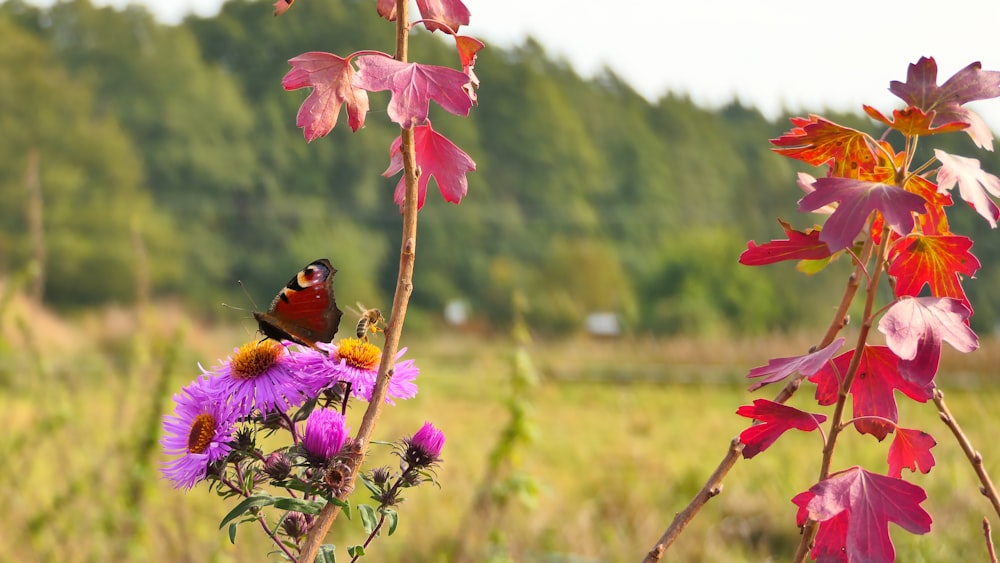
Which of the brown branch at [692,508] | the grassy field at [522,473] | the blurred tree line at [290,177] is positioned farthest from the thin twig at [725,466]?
the blurred tree line at [290,177]

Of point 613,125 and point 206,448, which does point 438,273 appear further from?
point 206,448

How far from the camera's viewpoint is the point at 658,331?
891 centimetres

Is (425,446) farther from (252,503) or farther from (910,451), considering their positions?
(910,451)

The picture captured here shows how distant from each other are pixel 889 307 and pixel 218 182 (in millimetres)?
13407

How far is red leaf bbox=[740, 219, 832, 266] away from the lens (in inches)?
21.1

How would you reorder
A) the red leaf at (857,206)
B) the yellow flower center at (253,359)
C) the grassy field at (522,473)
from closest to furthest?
1. the red leaf at (857,206)
2. the yellow flower center at (253,359)
3. the grassy field at (522,473)

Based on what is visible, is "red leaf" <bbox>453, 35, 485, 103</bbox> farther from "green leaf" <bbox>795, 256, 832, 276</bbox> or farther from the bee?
"green leaf" <bbox>795, 256, 832, 276</bbox>

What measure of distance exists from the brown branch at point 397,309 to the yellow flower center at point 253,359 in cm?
10

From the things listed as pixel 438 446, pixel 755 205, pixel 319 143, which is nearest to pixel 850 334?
pixel 755 205

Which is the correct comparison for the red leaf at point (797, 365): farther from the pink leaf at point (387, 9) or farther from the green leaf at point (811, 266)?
the pink leaf at point (387, 9)

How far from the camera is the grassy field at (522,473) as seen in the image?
90.4 inches

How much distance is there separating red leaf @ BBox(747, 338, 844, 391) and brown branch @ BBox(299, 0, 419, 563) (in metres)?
0.18

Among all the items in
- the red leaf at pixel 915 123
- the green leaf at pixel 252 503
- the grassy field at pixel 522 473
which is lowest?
the grassy field at pixel 522 473

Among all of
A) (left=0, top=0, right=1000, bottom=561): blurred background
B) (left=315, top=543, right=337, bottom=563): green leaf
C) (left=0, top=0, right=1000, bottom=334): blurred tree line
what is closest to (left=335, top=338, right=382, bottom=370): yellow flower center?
(left=315, top=543, right=337, bottom=563): green leaf
